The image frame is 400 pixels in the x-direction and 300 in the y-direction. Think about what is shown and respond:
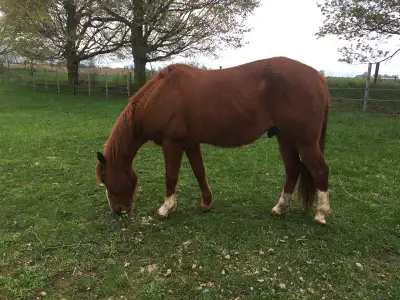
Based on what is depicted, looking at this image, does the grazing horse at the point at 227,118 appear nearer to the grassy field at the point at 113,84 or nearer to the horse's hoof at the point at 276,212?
the horse's hoof at the point at 276,212

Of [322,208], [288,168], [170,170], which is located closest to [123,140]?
[170,170]

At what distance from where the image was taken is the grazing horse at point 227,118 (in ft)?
11.8

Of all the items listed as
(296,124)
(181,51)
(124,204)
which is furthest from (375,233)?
(181,51)

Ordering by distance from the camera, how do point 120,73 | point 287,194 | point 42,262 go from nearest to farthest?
point 42,262 → point 287,194 → point 120,73

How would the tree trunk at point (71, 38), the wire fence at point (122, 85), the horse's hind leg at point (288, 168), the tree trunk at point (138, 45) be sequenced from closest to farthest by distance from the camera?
the horse's hind leg at point (288, 168), the wire fence at point (122, 85), the tree trunk at point (138, 45), the tree trunk at point (71, 38)

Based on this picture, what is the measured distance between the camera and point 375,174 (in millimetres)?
5641

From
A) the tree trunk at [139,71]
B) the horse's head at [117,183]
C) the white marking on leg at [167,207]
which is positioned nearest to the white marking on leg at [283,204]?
the white marking on leg at [167,207]

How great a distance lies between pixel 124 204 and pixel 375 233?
116 inches

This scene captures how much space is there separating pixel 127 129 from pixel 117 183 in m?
0.66

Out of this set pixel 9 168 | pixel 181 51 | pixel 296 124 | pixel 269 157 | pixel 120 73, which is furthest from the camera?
pixel 120 73

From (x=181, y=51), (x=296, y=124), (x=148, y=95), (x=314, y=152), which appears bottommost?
(x=314, y=152)

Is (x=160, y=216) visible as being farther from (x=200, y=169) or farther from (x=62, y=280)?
(x=62, y=280)

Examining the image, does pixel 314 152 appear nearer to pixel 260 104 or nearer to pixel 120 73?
pixel 260 104

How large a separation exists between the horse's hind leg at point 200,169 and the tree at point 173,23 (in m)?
12.6
